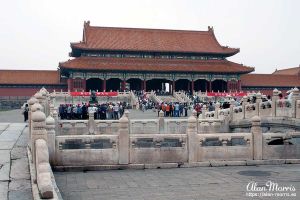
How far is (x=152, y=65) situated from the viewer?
5247 centimetres

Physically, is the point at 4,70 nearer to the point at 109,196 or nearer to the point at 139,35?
the point at 139,35

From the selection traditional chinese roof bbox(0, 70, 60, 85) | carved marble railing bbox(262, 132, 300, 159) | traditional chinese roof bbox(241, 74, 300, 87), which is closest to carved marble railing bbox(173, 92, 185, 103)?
traditional chinese roof bbox(241, 74, 300, 87)

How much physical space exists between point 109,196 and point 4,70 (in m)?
48.5

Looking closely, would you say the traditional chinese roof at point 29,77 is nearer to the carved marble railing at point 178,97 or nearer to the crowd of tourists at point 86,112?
the carved marble railing at point 178,97

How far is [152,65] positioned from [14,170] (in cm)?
4445

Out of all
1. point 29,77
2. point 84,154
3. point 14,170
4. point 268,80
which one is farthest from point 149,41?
point 14,170

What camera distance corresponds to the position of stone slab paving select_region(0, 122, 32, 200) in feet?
22.8

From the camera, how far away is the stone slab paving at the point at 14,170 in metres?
6.95

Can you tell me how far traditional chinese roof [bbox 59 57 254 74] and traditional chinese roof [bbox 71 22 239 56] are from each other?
139 centimetres

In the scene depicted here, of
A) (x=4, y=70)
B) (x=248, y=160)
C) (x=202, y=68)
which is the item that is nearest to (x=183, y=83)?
(x=202, y=68)

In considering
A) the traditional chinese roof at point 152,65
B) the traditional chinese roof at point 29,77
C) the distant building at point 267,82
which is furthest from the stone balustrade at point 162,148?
the distant building at point 267,82

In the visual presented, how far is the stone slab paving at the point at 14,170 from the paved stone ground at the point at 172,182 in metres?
0.81

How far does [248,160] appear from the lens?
456 inches

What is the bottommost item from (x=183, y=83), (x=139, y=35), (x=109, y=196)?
(x=109, y=196)
